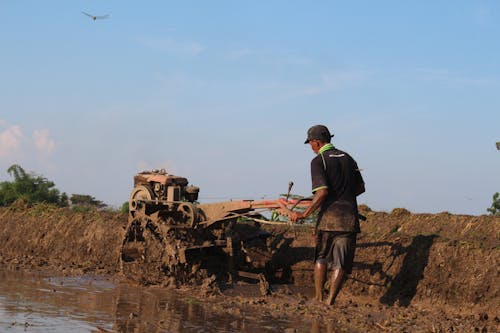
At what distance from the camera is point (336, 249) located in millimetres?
8773

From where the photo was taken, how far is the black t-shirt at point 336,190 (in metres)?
8.69

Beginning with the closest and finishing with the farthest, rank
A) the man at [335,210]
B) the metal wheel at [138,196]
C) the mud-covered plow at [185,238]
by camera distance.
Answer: the man at [335,210]
the mud-covered plow at [185,238]
the metal wheel at [138,196]

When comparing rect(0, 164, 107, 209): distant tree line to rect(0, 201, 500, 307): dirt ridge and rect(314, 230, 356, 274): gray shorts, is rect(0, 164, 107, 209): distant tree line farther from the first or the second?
rect(314, 230, 356, 274): gray shorts

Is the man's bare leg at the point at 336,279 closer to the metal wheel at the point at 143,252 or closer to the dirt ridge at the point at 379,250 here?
the dirt ridge at the point at 379,250

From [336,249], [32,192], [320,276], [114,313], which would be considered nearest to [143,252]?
[114,313]

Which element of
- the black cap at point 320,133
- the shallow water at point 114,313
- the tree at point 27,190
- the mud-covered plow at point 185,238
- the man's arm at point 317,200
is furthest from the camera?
the tree at point 27,190

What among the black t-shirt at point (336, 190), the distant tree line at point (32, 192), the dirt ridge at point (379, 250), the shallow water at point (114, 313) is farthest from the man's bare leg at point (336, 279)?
the distant tree line at point (32, 192)

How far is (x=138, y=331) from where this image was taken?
7223mm

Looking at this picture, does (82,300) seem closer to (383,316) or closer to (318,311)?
(318,311)

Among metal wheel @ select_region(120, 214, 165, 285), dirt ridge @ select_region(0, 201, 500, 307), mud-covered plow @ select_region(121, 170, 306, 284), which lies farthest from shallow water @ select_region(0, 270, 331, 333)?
dirt ridge @ select_region(0, 201, 500, 307)

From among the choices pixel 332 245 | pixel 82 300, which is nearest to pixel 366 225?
pixel 332 245

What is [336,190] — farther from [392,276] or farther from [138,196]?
[138,196]

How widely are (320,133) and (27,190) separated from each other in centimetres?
1770

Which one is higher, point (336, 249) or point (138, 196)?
point (138, 196)
